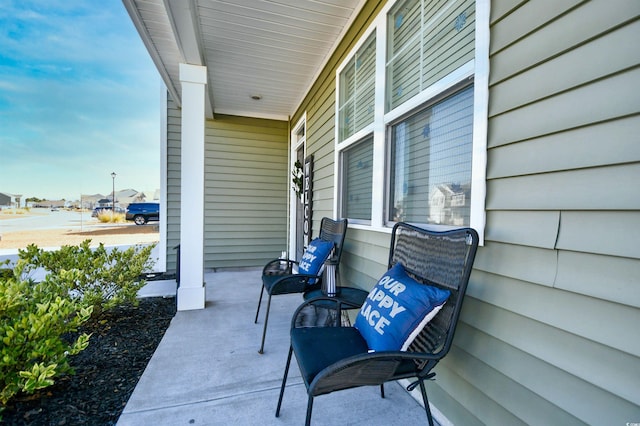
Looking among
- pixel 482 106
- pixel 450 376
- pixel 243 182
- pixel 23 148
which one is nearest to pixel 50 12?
pixel 23 148

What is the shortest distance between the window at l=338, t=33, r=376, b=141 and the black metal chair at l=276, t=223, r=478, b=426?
4.43 ft

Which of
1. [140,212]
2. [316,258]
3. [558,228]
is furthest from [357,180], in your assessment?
[140,212]

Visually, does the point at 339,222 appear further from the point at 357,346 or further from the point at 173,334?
the point at 173,334

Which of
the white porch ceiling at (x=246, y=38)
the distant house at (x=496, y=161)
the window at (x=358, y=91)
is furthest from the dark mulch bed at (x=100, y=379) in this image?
the white porch ceiling at (x=246, y=38)

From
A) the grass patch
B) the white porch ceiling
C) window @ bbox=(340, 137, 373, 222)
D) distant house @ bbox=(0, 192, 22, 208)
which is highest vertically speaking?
the white porch ceiling

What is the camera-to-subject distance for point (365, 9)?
236 cm

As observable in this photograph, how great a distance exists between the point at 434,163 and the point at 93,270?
123 inches

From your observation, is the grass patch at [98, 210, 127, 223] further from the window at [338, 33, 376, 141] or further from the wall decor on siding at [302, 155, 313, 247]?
the window at [338, 33, 376, 141]

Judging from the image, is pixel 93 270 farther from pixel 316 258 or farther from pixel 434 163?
pixel 434 163

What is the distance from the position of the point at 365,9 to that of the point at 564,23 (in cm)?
188

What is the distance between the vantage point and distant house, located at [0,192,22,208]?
8.60 metres

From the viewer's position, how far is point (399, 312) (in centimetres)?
119

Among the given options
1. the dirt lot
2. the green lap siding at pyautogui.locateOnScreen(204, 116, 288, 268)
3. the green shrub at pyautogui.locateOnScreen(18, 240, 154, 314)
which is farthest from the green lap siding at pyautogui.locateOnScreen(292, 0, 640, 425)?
the dirt lot

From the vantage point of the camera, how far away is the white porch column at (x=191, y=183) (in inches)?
119
